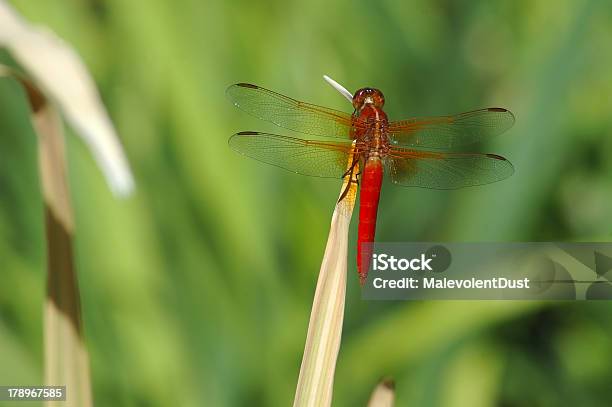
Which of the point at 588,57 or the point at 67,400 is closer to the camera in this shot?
the point at 67,400

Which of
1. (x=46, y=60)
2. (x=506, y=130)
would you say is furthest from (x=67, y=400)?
(x=506, y=130)

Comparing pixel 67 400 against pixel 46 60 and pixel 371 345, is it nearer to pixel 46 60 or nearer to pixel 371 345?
pixel 46 60

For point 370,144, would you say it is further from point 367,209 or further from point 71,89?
point 71,89

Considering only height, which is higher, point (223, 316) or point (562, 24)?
point (562, 24)

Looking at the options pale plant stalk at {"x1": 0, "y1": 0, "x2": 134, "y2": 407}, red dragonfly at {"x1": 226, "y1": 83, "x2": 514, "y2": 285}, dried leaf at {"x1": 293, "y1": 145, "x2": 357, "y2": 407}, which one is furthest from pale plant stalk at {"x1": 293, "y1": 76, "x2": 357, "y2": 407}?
red dragonfly at {"x1": 226, "y1": 83, "x2": 514, "y2": 285}

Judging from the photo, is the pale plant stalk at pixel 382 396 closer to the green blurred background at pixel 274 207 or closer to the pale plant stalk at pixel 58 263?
the pale plant stalk at pixel 58 263

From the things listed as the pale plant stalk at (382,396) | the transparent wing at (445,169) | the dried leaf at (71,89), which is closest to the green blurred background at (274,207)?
the transparent wing at (445,169)

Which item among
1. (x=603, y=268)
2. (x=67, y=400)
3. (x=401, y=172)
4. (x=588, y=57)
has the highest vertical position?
(x=588, y=57)
